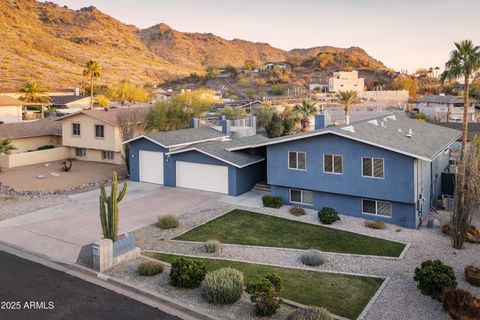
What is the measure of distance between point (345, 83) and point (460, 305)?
118 meters

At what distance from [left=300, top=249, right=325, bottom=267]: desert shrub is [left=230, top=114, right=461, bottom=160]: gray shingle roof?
719cm

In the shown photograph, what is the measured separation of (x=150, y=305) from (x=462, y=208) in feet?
42.5

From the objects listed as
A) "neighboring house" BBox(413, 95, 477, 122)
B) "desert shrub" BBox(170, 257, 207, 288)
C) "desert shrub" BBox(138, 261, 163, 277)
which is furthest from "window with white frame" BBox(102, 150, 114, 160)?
"neighboring house" BBox(413, 95, 477, 122)

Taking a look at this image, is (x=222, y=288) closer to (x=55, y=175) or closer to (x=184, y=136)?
(x=184, y=136)

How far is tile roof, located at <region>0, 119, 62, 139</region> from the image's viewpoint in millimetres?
41866

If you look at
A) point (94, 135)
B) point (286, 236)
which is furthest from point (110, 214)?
point (94, 135)

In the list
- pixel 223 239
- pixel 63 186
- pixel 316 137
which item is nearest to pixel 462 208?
pixel 316 137

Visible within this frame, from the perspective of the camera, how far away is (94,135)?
39.8 meters

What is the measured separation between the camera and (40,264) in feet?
55.5

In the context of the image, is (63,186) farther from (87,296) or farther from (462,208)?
(462,208)

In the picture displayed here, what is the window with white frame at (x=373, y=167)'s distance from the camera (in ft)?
72.9

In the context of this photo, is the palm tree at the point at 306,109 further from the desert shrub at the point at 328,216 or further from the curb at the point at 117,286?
the curb at the point at 117,286

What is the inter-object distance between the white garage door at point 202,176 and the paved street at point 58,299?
1353 centimetres

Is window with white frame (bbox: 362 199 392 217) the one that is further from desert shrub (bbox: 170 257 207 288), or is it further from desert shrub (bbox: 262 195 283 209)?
desert shrub (bbox: 170 257 207 288)
